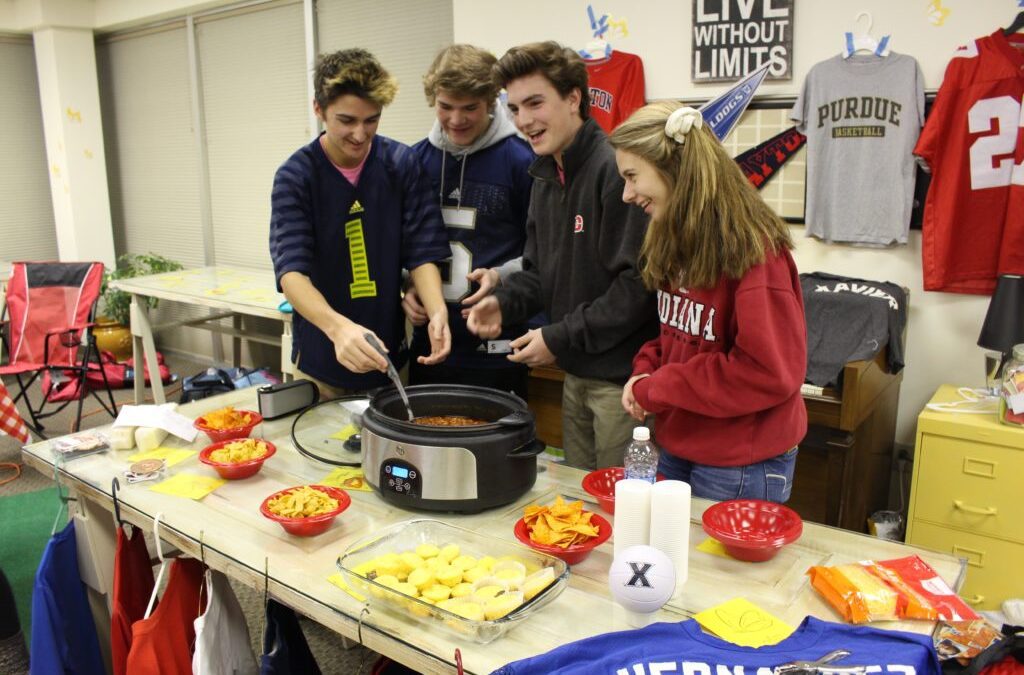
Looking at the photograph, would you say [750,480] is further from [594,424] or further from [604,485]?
[594,424]

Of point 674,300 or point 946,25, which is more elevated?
point 946,25

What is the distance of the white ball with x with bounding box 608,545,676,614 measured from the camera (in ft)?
3.72

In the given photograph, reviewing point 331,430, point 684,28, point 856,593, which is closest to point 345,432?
point 331,430

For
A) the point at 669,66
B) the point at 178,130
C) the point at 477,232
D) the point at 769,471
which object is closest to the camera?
the point at 769,471

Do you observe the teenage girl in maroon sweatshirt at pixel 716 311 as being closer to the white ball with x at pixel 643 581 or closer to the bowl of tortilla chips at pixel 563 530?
the bowl of tortilla chips at pixel 563 530

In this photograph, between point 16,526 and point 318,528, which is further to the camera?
point 16,526

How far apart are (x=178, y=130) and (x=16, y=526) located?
11.6 ft

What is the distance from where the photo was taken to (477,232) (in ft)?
7.48

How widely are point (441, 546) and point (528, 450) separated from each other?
26 centimetres

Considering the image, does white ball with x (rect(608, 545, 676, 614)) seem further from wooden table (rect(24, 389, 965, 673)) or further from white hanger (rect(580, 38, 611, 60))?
white hanger (rect(580, 38, 611, 60))

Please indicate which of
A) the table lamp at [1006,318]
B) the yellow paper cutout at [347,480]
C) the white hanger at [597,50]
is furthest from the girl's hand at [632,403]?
the white hanger at [597,50]

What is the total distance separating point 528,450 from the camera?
1.52 metres

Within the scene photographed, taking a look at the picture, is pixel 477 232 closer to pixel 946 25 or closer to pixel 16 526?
pixel 946 25

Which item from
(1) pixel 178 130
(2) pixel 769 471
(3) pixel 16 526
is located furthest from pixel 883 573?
(1) pixel 178 130
